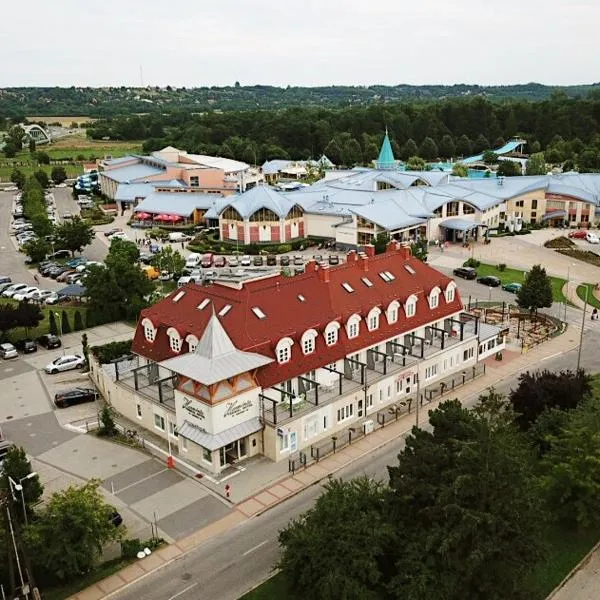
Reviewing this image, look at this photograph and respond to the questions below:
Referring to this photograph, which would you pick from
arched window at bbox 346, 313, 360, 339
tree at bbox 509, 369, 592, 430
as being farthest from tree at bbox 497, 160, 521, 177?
tree at bbox 509, 369, 592, 430

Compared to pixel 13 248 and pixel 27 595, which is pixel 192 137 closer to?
pixel 13 248

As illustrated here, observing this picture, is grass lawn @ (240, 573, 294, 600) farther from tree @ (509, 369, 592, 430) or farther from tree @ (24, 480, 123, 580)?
tree @ (509, 369, 592, 430)

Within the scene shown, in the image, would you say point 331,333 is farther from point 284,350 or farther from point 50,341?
point 50,341

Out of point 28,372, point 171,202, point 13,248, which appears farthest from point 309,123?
point 28,372

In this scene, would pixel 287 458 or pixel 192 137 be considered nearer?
pixel 287 458

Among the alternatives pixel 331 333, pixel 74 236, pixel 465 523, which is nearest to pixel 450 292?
pixel 331 333
